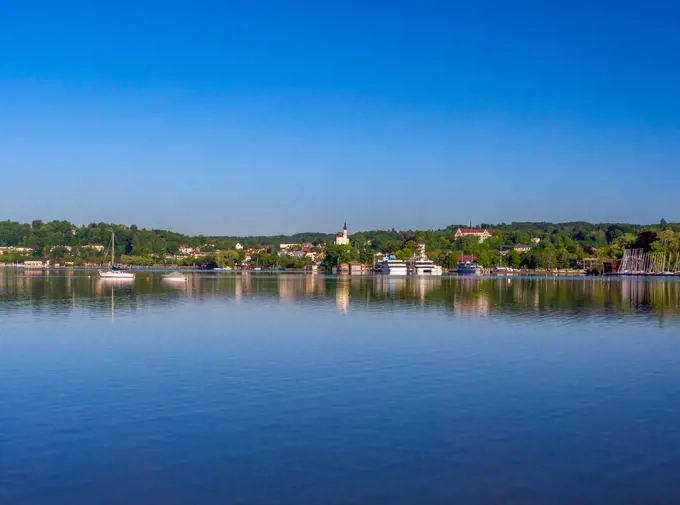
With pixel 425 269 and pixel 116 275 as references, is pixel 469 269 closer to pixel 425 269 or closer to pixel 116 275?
pixel 425 269

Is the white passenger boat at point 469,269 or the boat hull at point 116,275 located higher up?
the boat hull at point 116,275

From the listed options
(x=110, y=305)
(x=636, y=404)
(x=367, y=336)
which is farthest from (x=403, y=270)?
(x=636, y=404)

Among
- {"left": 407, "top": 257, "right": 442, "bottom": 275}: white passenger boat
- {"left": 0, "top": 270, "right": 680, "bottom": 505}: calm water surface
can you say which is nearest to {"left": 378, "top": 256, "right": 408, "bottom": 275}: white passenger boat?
{"left": 407, "top": 257, "right": 442, "bottom": 275}: white passenger boat

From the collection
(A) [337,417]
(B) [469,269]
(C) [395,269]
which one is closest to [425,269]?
(B) [469,269]

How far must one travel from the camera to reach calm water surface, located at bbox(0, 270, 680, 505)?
11117 mm

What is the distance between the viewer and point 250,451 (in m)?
12.9

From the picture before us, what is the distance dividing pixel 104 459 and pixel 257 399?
5348 mm

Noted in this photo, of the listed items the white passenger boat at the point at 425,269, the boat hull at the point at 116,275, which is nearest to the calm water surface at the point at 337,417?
the boat hull at the point at 116,275

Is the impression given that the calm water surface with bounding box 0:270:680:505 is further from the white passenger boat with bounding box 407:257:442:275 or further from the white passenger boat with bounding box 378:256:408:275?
the white passenger boat with bounding box 407:257:442:275

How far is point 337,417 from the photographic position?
1543 cm

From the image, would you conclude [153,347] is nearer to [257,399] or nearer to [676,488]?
[257,399]

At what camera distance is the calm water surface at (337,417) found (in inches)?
438

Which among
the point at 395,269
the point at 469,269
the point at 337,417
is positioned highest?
the point at 337,417

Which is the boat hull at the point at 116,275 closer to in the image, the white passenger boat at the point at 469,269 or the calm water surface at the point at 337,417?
the calm water surface at the point at 337,417
